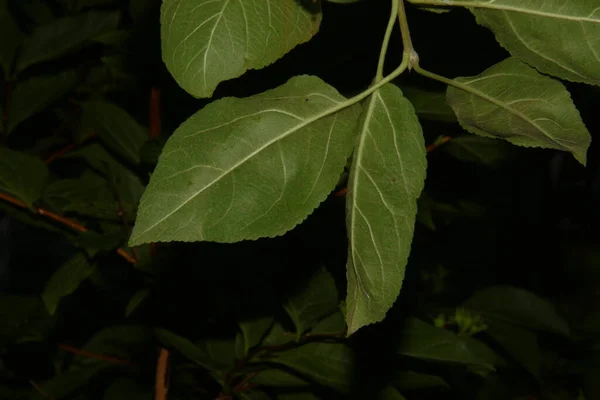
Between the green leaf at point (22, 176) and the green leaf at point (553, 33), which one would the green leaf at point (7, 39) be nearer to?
the green leaf at point (22, 176)

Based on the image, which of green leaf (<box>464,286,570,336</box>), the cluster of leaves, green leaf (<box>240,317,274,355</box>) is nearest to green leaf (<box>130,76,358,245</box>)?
the cluster of leaves

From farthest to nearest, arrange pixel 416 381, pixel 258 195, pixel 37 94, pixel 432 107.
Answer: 1. pixel 37 94
2. pixel 416 381
3. pixel 432 107
4. pixel 258 195

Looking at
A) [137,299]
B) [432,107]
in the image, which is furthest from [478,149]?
[137,299]

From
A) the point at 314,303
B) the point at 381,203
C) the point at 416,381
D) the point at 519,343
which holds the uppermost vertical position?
the point at 381,203

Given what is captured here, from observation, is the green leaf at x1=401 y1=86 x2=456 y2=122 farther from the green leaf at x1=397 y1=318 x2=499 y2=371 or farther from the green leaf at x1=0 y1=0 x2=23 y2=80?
the green leaf at x1=0 y1=0 x2=23 y2=80

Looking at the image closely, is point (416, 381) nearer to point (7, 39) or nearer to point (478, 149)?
point (478, 149)

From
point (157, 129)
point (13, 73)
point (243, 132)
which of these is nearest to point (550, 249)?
point (157, 129)
